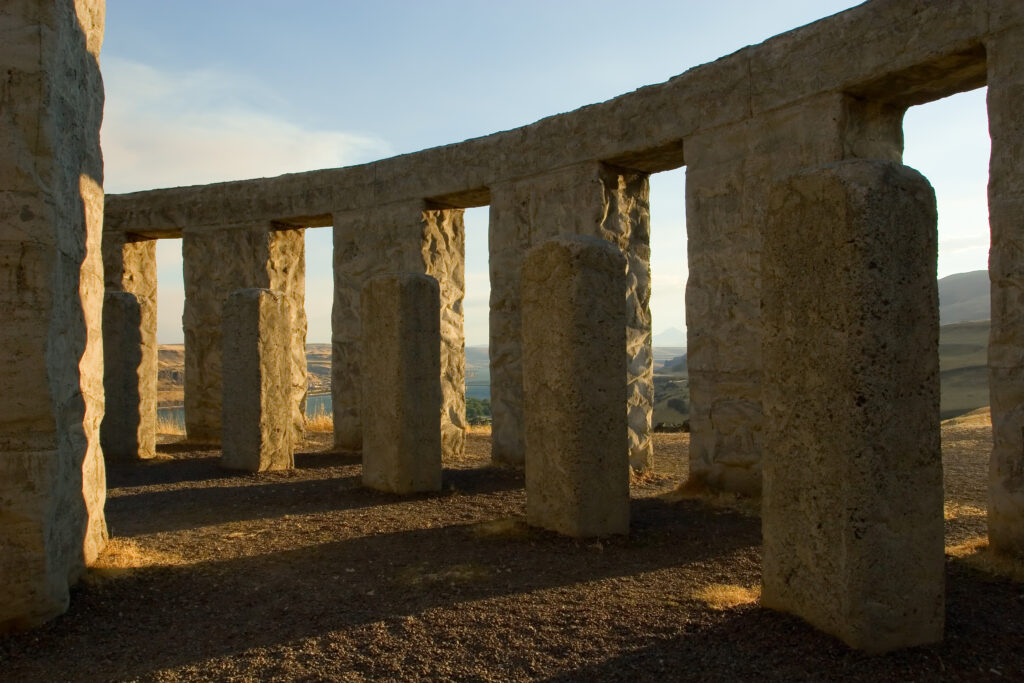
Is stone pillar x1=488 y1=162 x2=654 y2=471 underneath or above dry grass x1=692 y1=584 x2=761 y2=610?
above

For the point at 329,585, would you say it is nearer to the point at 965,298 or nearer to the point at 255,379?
the point at 255,379

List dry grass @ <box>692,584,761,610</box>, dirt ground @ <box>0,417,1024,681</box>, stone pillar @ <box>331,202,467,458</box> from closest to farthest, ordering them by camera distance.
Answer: dirt ground @ <box>0,417,1024,681</box> < dry grass @ <box>692,584,761,610</box> < stone pillar @ <box>331,202,467,458</box>

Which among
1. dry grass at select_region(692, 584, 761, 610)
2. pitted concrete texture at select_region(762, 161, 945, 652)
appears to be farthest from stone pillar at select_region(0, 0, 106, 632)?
pitted concrete texture at select_region(762, 161, 945, 652)

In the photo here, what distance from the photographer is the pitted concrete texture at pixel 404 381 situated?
6.80 metres

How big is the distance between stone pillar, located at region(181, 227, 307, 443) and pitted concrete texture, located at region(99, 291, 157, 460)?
59.9 inches

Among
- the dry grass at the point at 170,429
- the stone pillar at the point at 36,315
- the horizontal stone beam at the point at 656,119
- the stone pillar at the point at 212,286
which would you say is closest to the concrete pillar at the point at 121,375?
the stone pillar at the point at 212,286

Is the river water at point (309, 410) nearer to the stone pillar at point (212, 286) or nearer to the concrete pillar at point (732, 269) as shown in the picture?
the stone pillar at point (212, 286)

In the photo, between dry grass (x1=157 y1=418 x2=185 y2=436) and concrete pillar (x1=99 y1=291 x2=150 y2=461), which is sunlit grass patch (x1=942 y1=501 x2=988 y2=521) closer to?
concrete pillar (x1=99 y1=291 x2=150 y2=461)

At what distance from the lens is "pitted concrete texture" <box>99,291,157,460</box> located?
892 centimetres

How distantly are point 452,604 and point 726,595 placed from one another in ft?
4.62

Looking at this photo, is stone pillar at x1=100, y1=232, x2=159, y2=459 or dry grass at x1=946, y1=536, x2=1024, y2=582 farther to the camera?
stone pillar at x1=100, y1=232, x2=159, y2=459

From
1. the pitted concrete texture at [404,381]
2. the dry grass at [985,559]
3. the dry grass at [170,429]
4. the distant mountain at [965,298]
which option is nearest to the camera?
the dry grass at [985,559]

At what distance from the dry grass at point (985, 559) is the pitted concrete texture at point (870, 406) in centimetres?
137

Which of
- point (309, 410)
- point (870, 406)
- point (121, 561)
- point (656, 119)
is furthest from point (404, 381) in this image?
point (309, 410)
